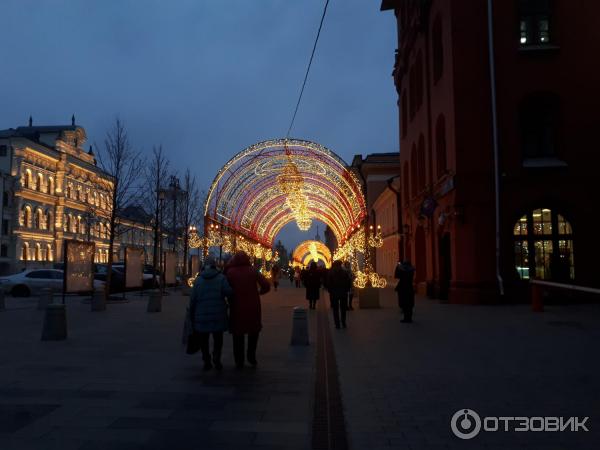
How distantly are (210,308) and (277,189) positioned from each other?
34.3 meters

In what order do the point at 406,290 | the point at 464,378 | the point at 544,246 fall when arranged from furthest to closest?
the point at 544,246 → the point at 406,290 → the point at 464,378

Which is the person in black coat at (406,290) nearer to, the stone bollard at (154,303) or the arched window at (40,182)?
the stone bollard at (154,303)

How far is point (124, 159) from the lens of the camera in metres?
27.9

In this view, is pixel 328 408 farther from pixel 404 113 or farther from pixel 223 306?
pixel 404 113

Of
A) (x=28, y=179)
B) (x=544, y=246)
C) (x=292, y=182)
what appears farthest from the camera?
(x=28, y=179)

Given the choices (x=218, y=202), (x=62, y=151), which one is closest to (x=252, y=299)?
(x=218, y=202)

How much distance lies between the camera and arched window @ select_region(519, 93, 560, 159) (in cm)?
2205

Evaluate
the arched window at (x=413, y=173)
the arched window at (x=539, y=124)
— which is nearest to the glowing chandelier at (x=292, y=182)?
the arched window at (x=413, y=173)

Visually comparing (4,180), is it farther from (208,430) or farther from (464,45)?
(208,430)

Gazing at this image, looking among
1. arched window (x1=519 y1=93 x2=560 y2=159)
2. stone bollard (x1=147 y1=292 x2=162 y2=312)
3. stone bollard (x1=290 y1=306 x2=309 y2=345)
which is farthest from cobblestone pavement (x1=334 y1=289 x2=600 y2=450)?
arched window (x1=519 y1=93 x2=560 y2=159)

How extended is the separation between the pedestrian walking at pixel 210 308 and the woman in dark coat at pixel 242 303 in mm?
155

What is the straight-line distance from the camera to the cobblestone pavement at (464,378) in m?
5.42

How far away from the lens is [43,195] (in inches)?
2430

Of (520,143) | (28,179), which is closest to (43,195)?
(28,179)
